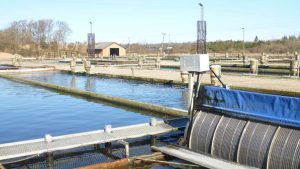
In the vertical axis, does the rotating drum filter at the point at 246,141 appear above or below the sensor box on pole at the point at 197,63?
below

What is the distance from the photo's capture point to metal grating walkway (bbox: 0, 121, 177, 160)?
9.31 m

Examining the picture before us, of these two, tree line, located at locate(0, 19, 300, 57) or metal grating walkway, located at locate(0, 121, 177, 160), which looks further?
tree line, located at locate(0, 19, 300, 57)

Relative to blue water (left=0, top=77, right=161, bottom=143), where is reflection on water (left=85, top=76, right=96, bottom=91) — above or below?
above

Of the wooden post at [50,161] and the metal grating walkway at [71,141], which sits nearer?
the metal grating walkway at [71,141]

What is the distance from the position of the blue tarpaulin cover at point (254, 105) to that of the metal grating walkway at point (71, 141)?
197cm

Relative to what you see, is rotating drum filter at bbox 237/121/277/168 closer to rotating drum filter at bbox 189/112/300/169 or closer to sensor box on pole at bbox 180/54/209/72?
rotating drum filter at bbox 189/112/300/169

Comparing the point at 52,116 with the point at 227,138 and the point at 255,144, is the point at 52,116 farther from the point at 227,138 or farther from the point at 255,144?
the point at 255,144

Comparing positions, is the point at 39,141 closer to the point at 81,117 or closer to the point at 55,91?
the point at 81,117

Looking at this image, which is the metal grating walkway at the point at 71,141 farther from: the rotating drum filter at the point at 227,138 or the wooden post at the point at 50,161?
the rotating drum filter at the point at 227,138

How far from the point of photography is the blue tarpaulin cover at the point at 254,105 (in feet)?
26.5

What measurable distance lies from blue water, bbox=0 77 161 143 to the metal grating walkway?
4.04m

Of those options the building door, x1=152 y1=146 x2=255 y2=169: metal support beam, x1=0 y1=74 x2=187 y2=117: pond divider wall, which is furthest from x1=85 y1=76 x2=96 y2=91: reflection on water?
the building door

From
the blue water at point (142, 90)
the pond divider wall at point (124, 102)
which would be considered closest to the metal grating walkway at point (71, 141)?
the pond divider wall at point (124, 102)

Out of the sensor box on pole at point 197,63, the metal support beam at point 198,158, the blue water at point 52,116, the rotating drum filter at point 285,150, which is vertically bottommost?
the blue water at point 52,116
